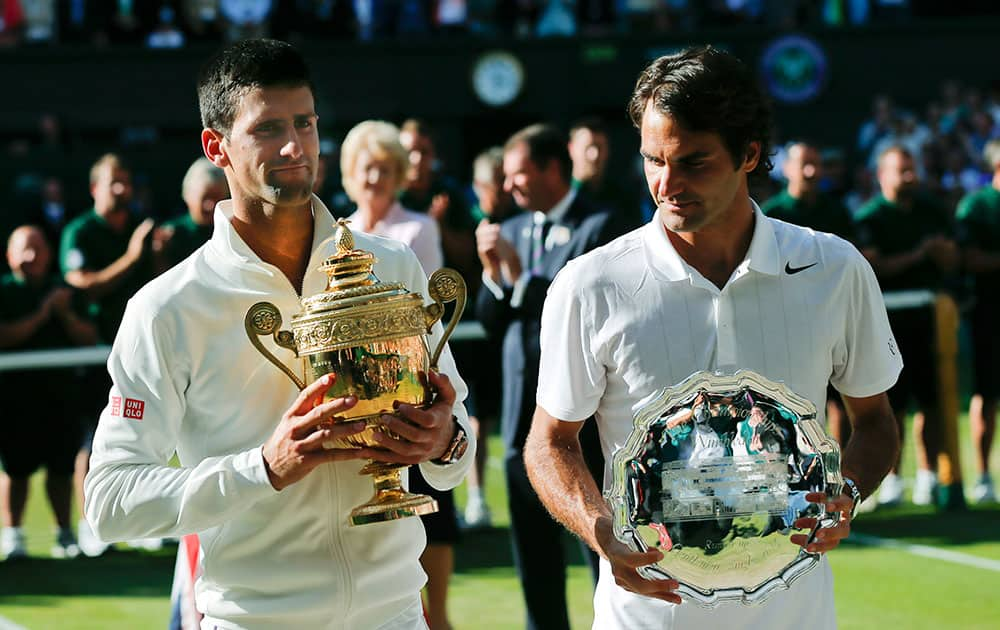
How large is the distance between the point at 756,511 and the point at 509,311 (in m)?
3.31

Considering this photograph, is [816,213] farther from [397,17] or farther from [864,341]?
[397,17]

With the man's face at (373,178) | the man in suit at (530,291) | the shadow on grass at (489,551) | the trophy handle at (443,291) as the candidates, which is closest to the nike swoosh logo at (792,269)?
the trophy handle at (443,291)

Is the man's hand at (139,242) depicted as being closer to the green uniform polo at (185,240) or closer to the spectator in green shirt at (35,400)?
the green uniform polo at (185,240)

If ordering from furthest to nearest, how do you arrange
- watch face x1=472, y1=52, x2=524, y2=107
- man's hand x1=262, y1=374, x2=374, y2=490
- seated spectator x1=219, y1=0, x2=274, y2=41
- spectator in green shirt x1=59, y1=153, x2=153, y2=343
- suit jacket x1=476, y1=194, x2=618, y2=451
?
watch face x1=472, y1=52, x2=524, y2=107
seated spectator x1=219, y1=0, x2=274, y2=41
spectator in green shirt x1=59, y1=153, x2=153, y2=343
suit jacket x1=476, y1=194, x2=618, y2=451
man's hand x1=262, y1=374, x2=374, y2=490

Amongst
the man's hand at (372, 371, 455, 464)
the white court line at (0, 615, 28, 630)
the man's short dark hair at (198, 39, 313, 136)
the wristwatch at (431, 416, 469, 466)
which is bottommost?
the white court line at (0, 615, 28, 630)

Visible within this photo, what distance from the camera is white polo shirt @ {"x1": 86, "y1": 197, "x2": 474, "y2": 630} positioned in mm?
2771

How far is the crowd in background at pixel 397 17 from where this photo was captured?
2039cm

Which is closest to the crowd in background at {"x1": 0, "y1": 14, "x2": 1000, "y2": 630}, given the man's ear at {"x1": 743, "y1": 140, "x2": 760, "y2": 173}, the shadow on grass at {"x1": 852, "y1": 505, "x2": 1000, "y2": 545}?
the shadow on grass at {"x1": 852, "y1": 505, "x2": 1000, "y2": 545}

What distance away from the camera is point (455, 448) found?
2852mm

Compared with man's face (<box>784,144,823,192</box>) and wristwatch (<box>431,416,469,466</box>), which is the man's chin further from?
man's face (<box>784,144,823,192</box>)

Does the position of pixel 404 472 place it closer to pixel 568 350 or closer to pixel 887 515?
pixel 568 350

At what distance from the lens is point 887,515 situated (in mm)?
8734

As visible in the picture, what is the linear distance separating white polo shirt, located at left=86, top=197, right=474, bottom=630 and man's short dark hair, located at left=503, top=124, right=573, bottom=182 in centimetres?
307

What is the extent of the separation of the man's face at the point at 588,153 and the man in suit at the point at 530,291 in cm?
301
